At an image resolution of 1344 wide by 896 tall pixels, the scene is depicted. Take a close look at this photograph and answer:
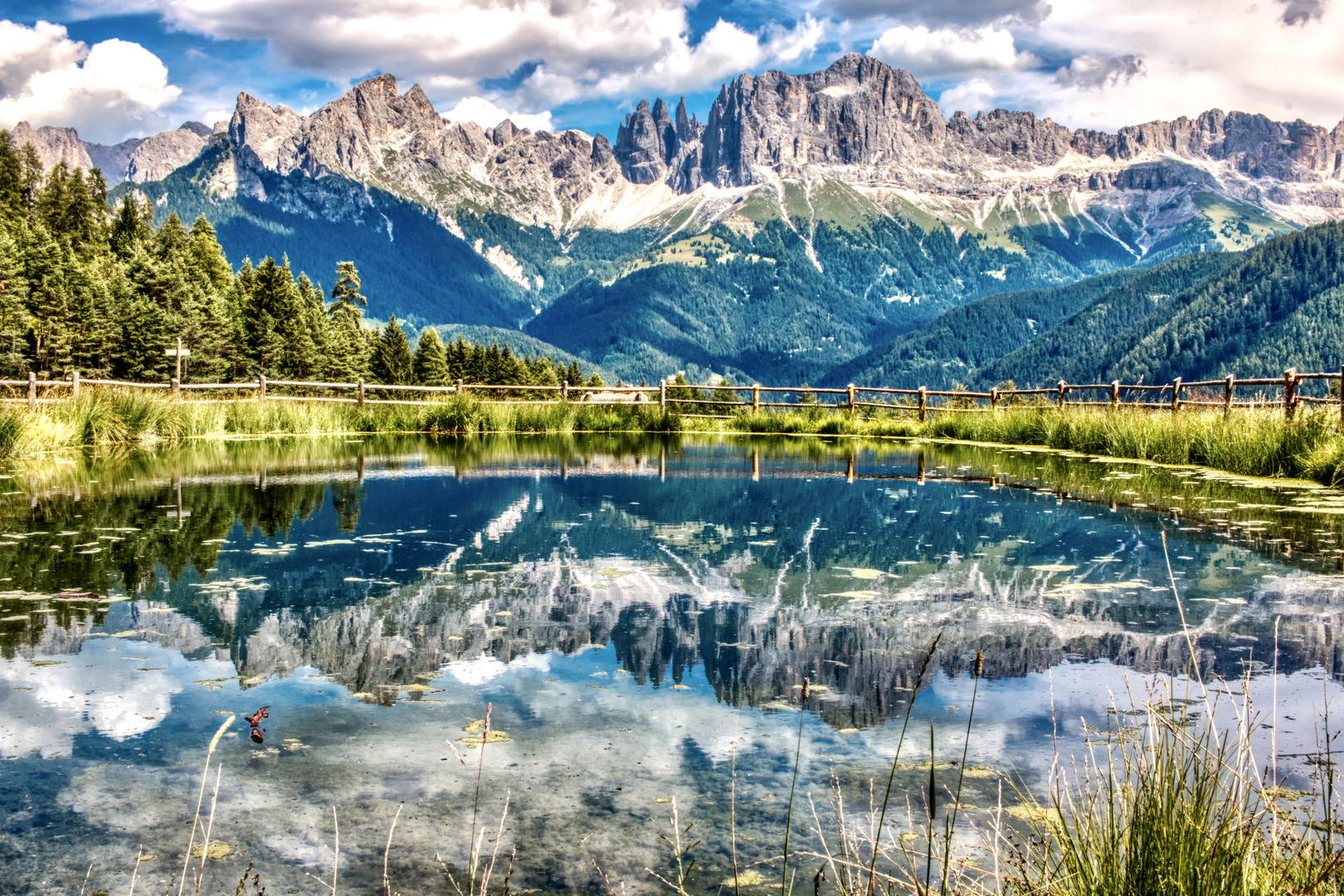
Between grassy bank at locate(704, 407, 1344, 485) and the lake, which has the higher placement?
grassy bank at locate(704, 407, 1344, 485)

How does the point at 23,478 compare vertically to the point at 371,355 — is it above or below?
below

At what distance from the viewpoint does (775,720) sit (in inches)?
167

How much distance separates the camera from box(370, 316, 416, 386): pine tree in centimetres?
8156

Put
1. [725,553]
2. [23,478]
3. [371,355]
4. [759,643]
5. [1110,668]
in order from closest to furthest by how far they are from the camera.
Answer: [1110,668]
[759,643]
[725,553]
[23,478]
[371,355]

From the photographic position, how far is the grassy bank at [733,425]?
1494 cm

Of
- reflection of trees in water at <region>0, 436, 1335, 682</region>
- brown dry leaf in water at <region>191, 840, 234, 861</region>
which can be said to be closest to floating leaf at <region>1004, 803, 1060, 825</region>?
reflection of trees in water at <region>0, 436, 1335, 682</region>

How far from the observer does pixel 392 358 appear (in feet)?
270

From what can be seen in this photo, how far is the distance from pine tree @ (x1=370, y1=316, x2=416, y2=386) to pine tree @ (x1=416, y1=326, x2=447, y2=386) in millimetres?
953

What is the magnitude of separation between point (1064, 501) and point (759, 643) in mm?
7745

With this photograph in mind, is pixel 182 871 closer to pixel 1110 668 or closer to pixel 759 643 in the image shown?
pixel 759 643

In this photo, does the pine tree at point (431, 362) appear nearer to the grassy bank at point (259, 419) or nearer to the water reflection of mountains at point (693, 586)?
the grassy bank at point (259, 419)

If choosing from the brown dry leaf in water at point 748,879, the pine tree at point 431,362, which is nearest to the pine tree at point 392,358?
the pine tree at point 431,362

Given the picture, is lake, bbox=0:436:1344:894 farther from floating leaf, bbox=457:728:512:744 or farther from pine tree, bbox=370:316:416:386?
pine tree, bbox=370:316:416:386

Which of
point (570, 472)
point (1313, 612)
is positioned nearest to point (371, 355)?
point (570, 472)
